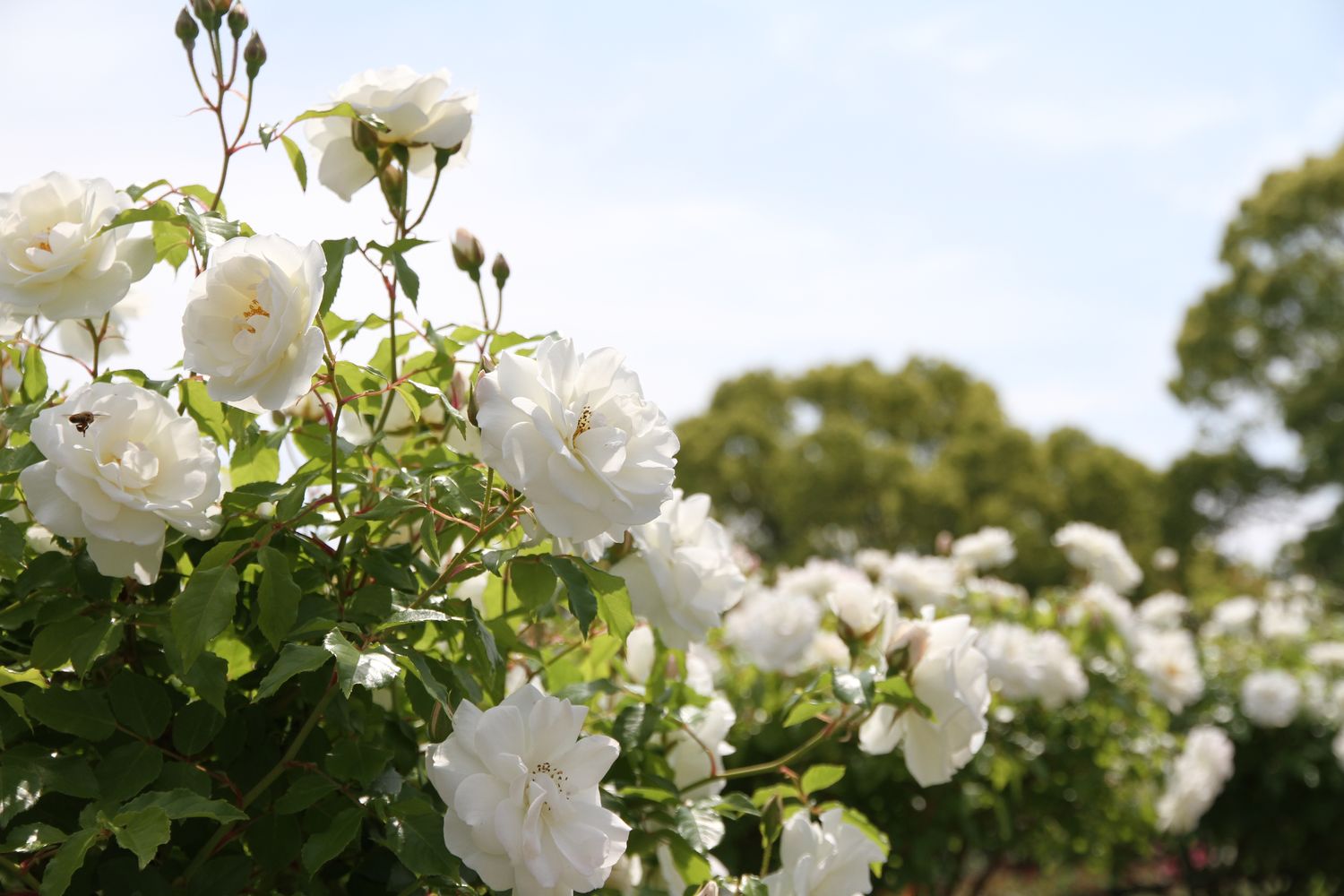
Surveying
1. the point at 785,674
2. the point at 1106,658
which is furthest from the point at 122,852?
the point at 1106,658

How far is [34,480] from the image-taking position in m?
0.87

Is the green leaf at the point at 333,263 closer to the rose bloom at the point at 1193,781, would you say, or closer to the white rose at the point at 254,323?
the white rose at the point at 254,323

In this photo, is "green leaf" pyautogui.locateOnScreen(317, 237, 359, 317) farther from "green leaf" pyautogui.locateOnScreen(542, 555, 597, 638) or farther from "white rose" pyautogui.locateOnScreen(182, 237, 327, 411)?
"green leaf" pyautogui.locateOnScreen(542, 555, 597, 638)

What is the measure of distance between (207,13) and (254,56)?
56 mm

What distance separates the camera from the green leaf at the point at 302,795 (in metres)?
0.93

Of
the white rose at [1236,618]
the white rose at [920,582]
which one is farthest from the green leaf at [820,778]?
the white rose at [1236,618]

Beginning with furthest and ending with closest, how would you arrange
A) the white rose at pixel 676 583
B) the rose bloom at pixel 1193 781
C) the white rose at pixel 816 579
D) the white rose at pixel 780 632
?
the rose bloom at pixel 1193 781 → the white rose at pixel 816 579 → the white rose at pixel 780 632 → the white rose at pixel 676 583

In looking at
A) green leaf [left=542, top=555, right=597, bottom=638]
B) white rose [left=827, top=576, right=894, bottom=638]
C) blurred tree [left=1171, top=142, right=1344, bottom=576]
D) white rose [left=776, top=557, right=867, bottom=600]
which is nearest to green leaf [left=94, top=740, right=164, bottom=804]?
green leaf [left=542, top=555, right=597, bottom=638]

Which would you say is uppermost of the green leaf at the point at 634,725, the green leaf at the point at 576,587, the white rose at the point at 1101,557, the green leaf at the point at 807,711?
the green leaf at the point at 576,587

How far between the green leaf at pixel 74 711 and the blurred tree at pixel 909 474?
57.0 ft

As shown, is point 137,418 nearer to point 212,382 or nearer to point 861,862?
point 212,382

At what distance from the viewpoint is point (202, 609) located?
0.88 m

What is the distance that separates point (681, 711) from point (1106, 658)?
8.01ft

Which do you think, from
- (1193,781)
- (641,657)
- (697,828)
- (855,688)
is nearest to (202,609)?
(697,828)
